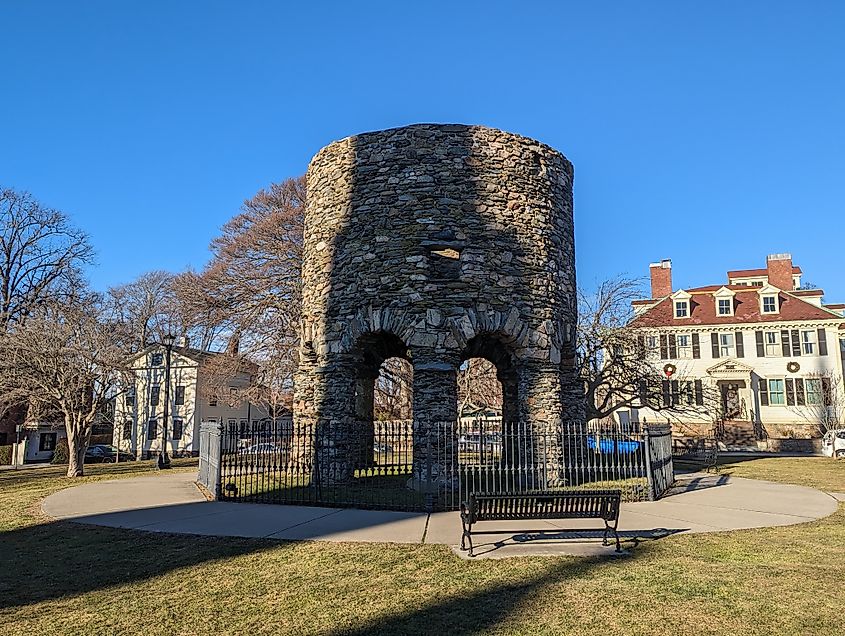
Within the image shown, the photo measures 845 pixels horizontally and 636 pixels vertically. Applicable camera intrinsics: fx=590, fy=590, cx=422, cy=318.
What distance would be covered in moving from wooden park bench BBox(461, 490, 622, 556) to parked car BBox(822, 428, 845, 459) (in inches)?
998

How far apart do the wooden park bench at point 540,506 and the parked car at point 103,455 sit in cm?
3087

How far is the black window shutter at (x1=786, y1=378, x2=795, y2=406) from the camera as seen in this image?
37.0m

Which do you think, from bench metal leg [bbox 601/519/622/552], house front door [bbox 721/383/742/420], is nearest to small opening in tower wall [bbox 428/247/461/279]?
bench metal leg [bbox 601/519/622/552]

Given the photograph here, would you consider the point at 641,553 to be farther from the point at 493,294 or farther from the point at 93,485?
the point at 93,485

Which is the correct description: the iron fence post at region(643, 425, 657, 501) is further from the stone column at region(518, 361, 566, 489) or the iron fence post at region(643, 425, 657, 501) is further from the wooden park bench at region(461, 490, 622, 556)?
the wooden park bench at region(461, 490, 622, 556)

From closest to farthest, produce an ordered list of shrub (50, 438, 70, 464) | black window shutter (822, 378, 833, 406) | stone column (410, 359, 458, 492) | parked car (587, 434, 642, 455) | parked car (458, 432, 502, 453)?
parked car (458, 432, 502, 453) → parked car (587, 434, 642, 455) → stone column (410, 359, 458, 492) → shrub (50, 438, 70, 464) → black window shutter (822, 378, 833, 406)

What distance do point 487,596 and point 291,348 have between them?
18289 mm

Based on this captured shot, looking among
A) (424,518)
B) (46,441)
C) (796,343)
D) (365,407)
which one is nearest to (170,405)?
(46,441)

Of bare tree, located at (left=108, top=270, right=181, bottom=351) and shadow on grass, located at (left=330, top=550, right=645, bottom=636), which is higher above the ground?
bare tree, located at (left=108, top=270, right=181, bottom=351)

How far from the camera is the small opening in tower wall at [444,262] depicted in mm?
13359

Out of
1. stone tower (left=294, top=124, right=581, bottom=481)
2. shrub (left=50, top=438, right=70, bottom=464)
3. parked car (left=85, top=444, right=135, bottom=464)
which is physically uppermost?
stone tower (left=294, top=124, right=581, bottom=481)

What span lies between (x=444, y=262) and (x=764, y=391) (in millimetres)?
32863

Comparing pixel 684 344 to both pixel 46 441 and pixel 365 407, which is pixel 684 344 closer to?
pixel 365 407

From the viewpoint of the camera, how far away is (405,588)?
5879 millimetres
